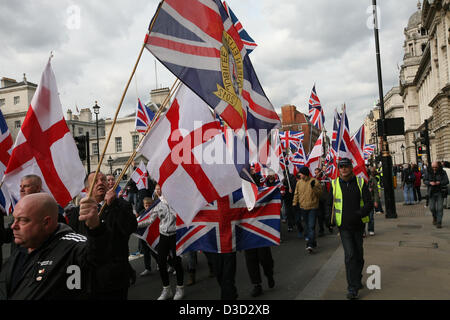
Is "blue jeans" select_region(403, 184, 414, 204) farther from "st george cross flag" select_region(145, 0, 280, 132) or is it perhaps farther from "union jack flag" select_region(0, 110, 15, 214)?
"union jack flag" select_region(0, 110, 15, 214)

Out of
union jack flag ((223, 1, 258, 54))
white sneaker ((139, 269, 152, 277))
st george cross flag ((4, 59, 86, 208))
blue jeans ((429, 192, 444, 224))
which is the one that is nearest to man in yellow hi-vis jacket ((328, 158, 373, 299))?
st george cross flag ((4, 59, 86, 208))

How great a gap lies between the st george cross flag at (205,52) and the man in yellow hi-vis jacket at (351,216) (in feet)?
6.41

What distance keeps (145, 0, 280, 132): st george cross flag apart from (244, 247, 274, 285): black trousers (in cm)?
221

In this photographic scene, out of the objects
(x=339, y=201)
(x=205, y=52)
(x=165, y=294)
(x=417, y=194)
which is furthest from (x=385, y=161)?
(x=205, y=52)

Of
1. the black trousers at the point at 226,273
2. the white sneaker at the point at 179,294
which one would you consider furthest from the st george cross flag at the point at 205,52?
the white sneaker at the point at 179,294

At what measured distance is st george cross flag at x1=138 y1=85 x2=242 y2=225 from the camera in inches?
154

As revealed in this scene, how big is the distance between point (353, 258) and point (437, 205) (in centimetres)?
657

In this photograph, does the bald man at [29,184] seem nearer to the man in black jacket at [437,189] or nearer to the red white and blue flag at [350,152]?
the red white and blue flag at [350,152]

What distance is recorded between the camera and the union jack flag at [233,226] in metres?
4.80

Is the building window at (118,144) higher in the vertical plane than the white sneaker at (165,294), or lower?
higher

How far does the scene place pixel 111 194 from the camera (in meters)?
3.25
